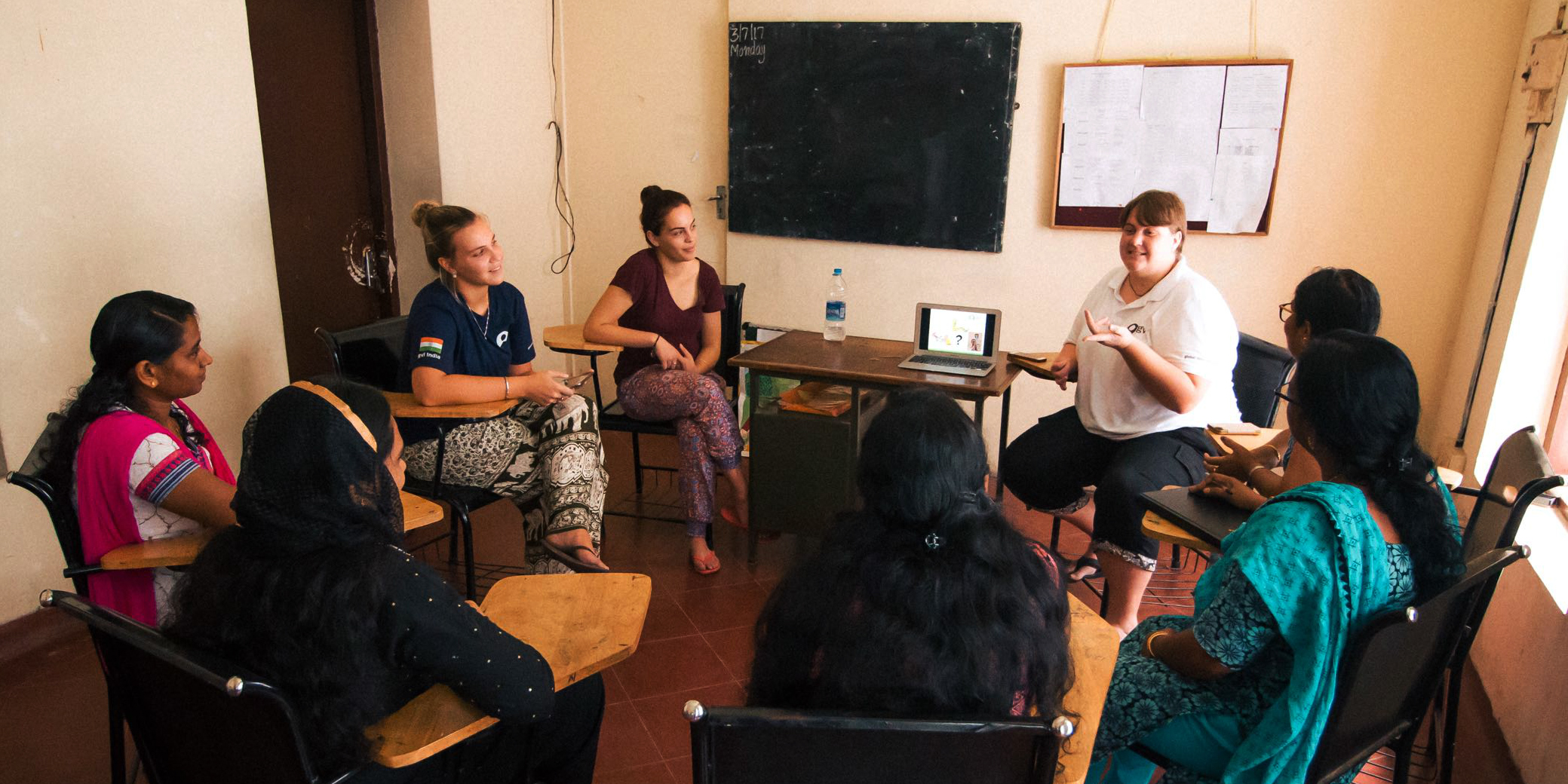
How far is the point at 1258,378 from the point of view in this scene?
295cm

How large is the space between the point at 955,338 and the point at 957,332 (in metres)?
0.02

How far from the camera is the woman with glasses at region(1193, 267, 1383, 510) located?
1871 millimetres

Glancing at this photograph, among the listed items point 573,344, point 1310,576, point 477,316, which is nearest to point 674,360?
point 573,344

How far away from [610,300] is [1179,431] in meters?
1.91

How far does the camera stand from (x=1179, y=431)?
2.65 metres

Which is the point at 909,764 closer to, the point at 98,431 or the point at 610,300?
the point at 98,431

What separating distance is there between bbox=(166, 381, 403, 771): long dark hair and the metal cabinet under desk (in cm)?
190

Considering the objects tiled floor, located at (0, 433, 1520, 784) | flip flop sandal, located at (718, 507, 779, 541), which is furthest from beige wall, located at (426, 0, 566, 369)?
flip flop sandal, located at (718, 507, 779, 541)

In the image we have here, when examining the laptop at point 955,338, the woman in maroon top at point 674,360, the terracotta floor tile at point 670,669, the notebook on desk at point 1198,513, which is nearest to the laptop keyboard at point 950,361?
the laptop at point 955,338

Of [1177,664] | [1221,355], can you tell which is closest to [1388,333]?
[1221,355]

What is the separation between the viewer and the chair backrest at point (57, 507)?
1648 millimetres

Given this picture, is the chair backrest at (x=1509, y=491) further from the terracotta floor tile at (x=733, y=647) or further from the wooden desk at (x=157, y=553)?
the wooden desk at (x=157, y=553)

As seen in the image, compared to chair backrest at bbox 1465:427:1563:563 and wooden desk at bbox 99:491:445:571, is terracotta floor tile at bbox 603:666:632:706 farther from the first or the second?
chair backrest at bbox 1465:427:1563:563

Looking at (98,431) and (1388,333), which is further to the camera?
(1388,333)
